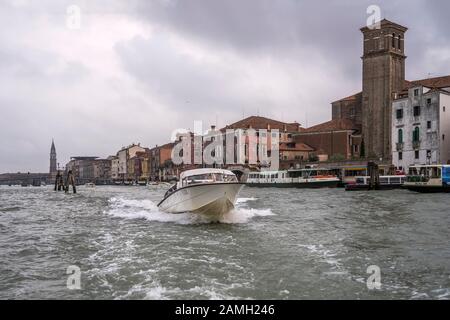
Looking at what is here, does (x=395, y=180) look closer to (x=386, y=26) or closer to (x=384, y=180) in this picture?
(x=384, y=180)

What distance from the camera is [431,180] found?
41219 millimetres

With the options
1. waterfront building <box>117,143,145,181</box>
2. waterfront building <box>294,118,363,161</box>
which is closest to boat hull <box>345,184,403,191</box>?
waterfront building <box>294,118,363,161</box>

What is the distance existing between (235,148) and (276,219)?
204 ft

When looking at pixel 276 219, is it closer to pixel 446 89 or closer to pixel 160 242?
pixel 160 242

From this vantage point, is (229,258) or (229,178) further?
(229,178)

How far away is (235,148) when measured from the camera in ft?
270

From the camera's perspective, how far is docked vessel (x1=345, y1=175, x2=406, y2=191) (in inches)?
1902

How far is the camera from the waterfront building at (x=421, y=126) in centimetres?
5416

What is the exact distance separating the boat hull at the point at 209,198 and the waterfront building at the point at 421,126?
42.2m

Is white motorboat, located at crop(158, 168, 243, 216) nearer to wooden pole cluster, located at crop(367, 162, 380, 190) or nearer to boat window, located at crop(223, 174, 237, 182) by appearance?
boat window, located at crop(223, 174, 237, 182)

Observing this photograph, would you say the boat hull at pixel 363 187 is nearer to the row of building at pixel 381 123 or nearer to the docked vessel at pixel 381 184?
the docked vessel at pixel 381 184

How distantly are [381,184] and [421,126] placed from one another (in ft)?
38.6

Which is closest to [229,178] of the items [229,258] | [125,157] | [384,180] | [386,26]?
[229,258]
